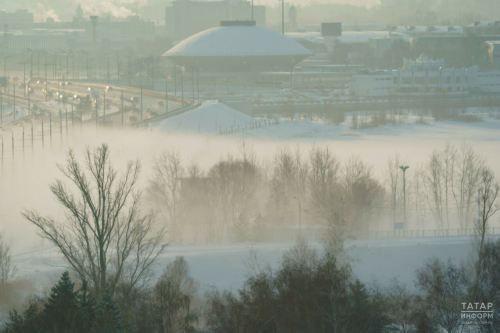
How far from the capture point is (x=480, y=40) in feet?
263

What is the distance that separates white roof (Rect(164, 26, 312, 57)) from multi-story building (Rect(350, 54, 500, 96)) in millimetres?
9677

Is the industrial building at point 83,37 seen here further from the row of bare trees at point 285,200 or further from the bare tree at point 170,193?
the row of bare trees at point 285,200

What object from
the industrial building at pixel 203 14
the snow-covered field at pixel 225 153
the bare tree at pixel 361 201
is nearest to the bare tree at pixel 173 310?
the snow-covered field at pixel 225 153

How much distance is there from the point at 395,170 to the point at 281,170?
16.3ft

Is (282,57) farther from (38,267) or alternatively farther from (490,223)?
(38,267)

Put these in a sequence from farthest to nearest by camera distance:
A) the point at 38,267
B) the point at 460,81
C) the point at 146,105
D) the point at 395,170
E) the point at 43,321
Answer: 1. the point at 460,81
2. the point at 146,105
3. the point at 395,170
4. the point at 38,267
5. the point at 43,321

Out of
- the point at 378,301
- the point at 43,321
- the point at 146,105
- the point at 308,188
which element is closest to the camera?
the point at 43,321

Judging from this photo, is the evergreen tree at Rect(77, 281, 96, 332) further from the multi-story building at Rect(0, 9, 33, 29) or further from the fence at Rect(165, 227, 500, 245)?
the multi-story building at Rect(0, 9, 33, 29)

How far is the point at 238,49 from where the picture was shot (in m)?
66.4

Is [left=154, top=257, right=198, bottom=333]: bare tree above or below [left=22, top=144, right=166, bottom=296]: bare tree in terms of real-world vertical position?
below

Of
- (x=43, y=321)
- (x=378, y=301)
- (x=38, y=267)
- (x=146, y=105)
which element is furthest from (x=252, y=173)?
(x=146, y=105)

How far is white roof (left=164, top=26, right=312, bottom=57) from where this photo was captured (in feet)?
216

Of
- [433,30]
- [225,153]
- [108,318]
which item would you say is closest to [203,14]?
[433,30]

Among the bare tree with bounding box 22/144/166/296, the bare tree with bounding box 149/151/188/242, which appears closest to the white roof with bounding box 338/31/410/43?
the bare tree with bounding box 149/151/188/242
